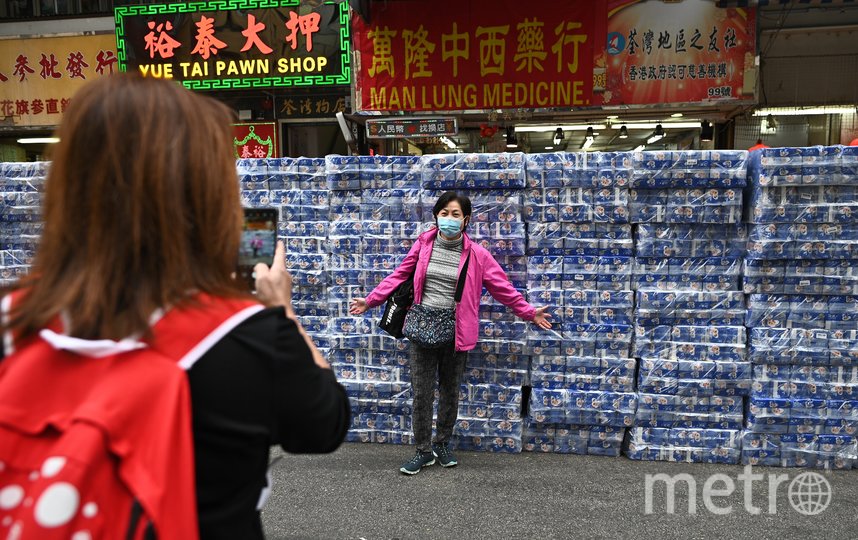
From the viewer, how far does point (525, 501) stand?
3.81 m

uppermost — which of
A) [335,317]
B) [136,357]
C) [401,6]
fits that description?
[401,6]

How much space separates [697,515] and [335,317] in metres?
2.78

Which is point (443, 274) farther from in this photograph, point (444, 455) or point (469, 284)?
point (444, 455)

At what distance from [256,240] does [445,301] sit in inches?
102

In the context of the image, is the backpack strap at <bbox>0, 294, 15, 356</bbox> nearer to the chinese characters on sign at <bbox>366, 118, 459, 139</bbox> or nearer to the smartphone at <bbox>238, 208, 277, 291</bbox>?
the smartphone at <bbox>238, 208, 277, 291</bbox>

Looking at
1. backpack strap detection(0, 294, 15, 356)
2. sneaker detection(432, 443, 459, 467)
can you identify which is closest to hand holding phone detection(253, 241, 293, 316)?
backpack strap detection(0, 294, 15, 356)

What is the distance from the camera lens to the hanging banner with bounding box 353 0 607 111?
783 centimetres

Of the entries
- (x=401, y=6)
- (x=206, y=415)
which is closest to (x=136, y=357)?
(x=206, y=415)

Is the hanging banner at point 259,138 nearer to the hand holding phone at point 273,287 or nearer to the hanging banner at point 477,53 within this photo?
the hanging banner at point 477,53

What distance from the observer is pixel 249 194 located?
486 centimetres

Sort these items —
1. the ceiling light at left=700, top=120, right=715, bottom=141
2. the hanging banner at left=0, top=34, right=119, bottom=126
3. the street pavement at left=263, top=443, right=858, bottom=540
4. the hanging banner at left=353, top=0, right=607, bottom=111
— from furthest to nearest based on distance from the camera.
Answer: the hanging banner at left=0, top=34, right=119, bottom=126, the ceiling light at left=700, top=120, right=715, bottom=141, the hanging banner at left=353, top=0, right=607, bottom=111, the street pavement at left=263, top=443, right=858, bottom=540

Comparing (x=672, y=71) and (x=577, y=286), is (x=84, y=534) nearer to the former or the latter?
(x=577, y=286)

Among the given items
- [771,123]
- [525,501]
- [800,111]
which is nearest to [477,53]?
[771,123]
